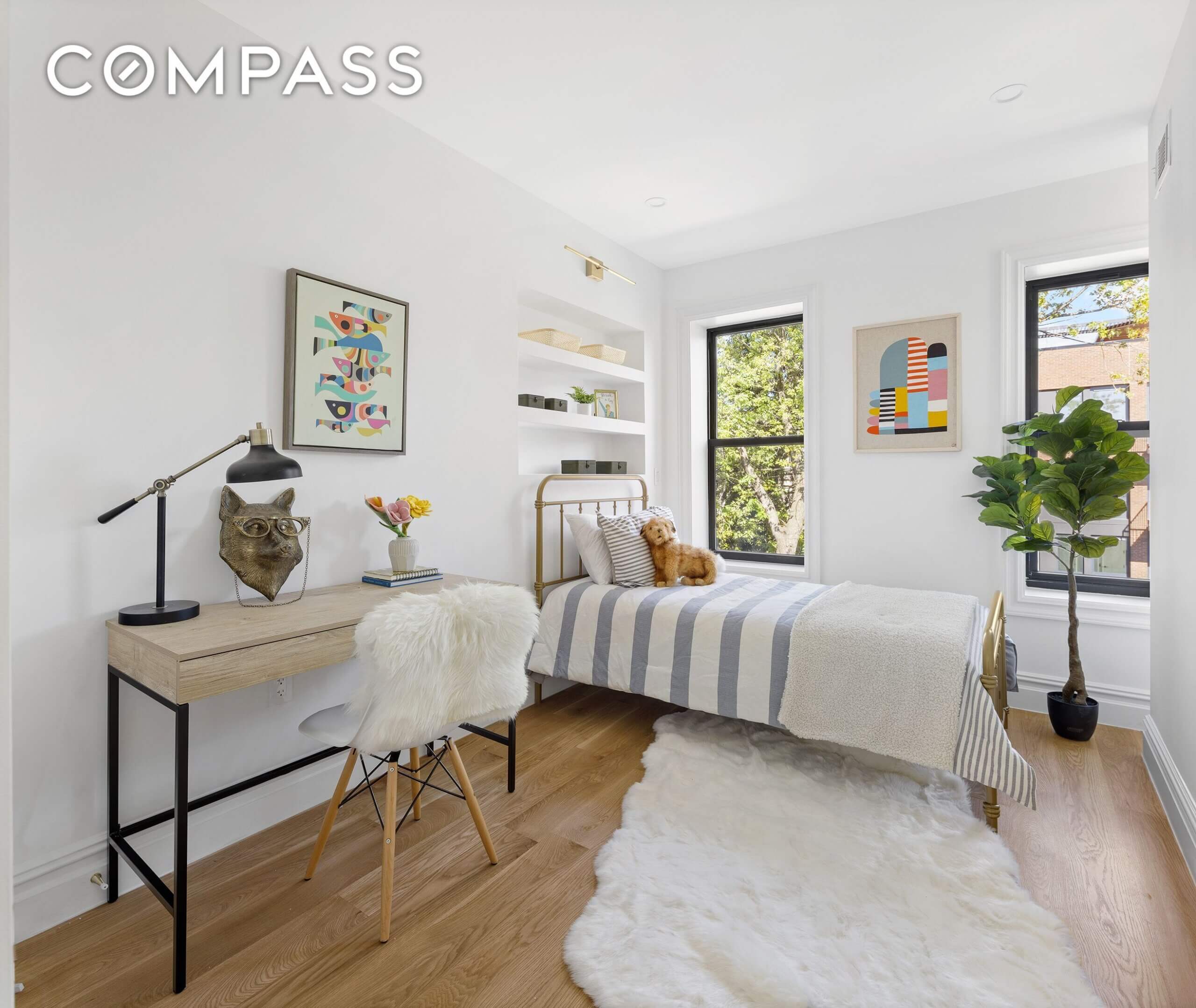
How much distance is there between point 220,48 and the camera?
2.03 metres

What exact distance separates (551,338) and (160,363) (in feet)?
6.28

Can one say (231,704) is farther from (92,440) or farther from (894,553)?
(894,553)

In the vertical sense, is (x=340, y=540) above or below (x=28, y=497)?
below

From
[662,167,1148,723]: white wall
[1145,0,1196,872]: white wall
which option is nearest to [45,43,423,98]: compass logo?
[662,167,1148,723]: white wall

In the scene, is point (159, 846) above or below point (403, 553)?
below

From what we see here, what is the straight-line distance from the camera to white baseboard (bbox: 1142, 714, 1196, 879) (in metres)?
1.93

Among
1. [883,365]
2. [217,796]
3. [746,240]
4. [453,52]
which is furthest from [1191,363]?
[217,796]

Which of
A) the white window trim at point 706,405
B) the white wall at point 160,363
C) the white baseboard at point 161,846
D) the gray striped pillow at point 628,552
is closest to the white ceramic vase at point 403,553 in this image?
the white wall at point 160,363

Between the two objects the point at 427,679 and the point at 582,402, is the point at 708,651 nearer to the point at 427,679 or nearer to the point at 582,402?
the point at 427,679

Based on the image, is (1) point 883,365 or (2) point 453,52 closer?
(2) point 453,52

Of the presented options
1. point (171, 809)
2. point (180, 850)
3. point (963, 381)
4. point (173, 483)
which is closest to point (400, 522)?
point (173, 483)

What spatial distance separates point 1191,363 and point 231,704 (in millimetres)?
3248

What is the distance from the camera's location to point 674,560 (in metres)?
3.19

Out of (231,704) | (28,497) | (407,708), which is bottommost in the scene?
(231,704)
